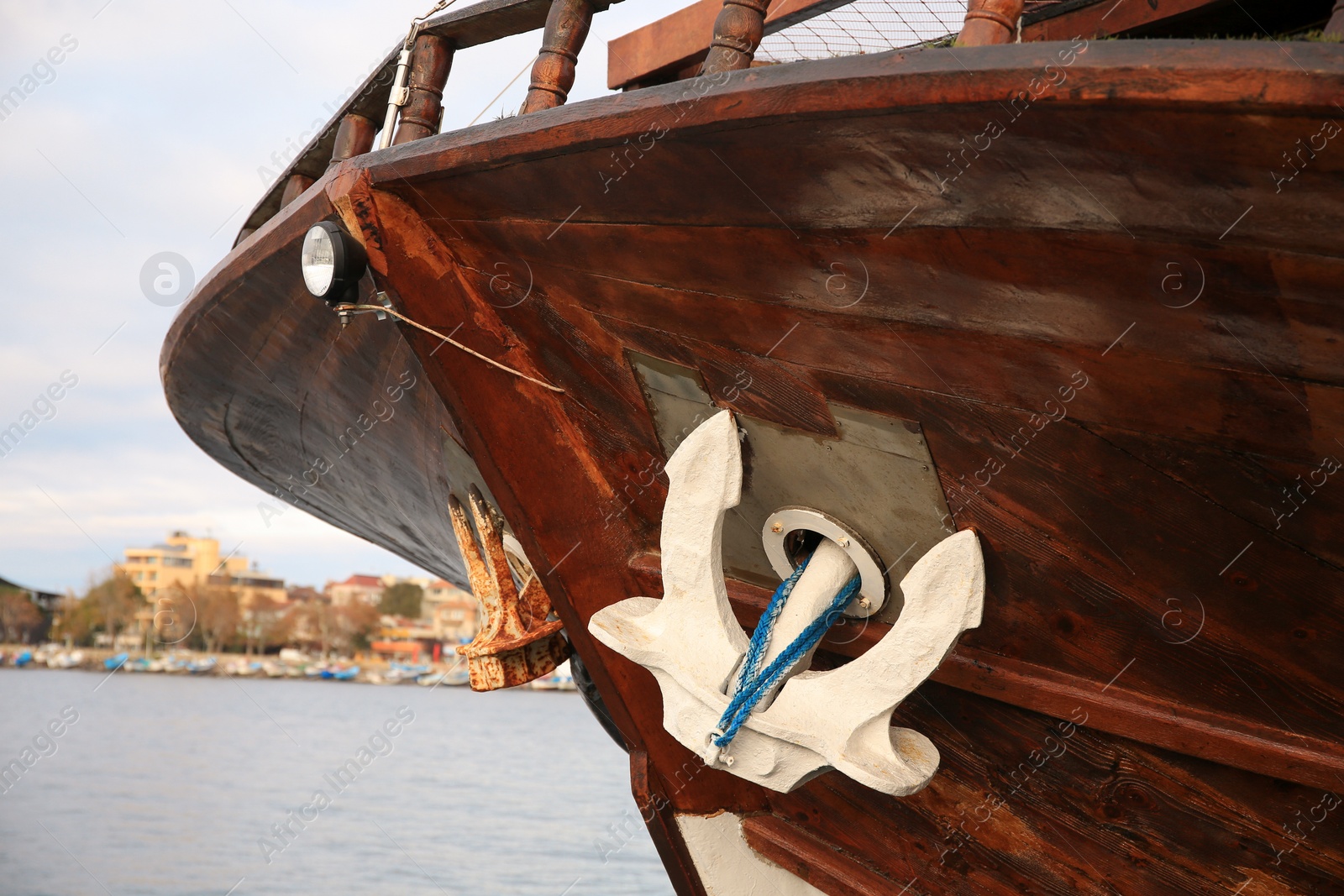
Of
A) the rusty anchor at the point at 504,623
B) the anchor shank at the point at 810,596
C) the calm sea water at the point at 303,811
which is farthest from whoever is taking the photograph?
the calm sea water at the point at 303,811

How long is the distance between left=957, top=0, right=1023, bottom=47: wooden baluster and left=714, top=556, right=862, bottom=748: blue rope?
4.12 feet

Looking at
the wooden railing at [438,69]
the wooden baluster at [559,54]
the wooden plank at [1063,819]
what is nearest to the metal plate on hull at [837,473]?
the wooden plank at [1063,819]

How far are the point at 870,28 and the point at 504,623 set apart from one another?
217 centimetres

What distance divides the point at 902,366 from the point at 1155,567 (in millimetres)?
643

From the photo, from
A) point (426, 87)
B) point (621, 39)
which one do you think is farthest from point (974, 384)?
point (621, 39)

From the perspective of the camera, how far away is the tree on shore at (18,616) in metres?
65.9

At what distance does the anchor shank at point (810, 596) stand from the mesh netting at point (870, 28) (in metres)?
1.44

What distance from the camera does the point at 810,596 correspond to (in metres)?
2.59

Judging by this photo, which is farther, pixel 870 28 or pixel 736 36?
pixel 870 28

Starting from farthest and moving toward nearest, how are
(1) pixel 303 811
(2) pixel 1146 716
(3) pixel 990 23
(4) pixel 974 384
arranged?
1. (1) pixel 303 811
2. (2) pixel 1146 716
3. (4) pixel 974 384
4. (3) pixel 990 23

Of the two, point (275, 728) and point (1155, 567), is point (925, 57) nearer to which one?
point (1155, 567)

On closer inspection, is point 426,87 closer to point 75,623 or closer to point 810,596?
point 810,596

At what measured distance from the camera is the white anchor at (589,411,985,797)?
2318 millimetres

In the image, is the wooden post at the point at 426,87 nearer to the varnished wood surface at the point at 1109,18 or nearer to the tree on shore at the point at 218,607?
the varnished wood surface at the point at 1109,18
